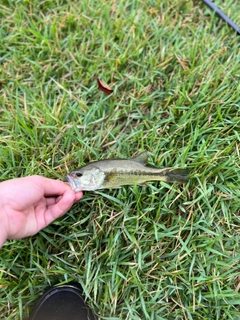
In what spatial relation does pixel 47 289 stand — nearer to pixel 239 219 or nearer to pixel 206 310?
pixel 206 310

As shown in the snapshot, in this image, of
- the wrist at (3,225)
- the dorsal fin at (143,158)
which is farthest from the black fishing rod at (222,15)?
the wrist at (3,225)

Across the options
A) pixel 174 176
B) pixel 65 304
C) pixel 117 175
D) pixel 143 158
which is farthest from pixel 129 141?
pixel 65 304

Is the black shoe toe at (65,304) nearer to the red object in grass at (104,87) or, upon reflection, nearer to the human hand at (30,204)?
the human hand at (30,204)

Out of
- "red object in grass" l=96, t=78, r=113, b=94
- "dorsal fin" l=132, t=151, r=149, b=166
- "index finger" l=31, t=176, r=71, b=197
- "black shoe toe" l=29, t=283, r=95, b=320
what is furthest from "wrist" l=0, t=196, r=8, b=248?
"red object in grass" l=96, t=78, r=113, b=94

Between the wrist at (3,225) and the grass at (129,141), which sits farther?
the grass at (129,141)

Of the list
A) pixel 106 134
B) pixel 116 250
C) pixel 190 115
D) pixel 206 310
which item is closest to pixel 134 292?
pixel 116 250

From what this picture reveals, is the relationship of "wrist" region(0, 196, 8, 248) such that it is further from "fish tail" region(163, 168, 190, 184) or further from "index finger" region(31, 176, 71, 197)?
"fish tail" region(163, 168, 190, 184)
